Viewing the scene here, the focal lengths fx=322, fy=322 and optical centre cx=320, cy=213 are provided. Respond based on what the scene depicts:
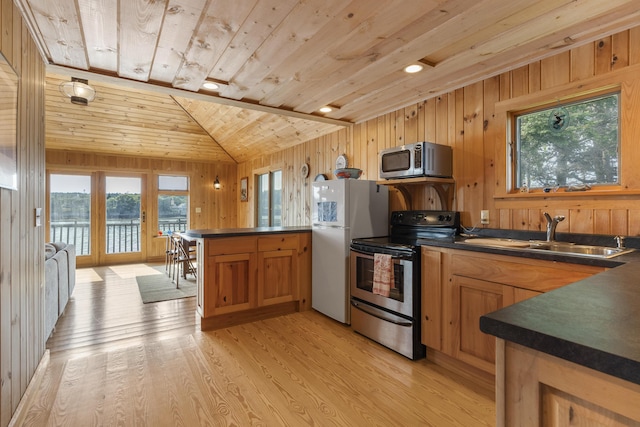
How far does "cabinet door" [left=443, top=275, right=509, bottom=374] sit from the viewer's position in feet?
6.80

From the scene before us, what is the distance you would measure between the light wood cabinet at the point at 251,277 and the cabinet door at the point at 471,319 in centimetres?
174

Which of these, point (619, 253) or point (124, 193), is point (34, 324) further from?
point (124, 193)

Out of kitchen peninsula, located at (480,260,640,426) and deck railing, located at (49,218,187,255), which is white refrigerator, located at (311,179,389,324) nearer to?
kitchen peninsula, located at (480,260,640,426)

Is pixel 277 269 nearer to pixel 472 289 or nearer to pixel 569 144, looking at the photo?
pixel 472 289

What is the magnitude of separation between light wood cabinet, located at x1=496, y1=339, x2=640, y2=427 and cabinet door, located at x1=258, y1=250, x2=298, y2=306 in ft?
9.33

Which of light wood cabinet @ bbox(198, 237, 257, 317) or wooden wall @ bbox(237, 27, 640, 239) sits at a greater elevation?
wooden wall @ bbox(237, 27, 640, 239)

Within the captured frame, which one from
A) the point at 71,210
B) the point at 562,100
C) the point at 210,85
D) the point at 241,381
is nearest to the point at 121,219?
the point at 71,210

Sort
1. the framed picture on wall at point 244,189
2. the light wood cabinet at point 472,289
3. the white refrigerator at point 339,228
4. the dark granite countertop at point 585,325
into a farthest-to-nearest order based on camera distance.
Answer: the framed picture on wall at point 244,189
the white refrigerator at point 339,228
the light wood cabinet at point 472,289
the dark granite countertop at point 585,325

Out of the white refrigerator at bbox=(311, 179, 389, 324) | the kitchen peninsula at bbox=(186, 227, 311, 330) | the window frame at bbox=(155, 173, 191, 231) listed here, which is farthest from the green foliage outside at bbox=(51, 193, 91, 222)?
the white refrigerator at bbox=(311, 179, 389, 324)

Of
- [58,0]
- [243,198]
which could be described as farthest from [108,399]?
[243,198]

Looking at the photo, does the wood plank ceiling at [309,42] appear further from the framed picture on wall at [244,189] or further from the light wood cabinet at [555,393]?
the framed picture on wall at [244,189]

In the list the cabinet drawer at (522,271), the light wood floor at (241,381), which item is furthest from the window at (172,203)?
the cabinet drawer at (522,271)

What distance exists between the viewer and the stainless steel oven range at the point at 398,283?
252cm

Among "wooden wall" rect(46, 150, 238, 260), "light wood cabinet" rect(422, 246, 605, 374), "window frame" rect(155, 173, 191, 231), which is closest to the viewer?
"light wood cabinet" rect(422, 246, 605, 374)
